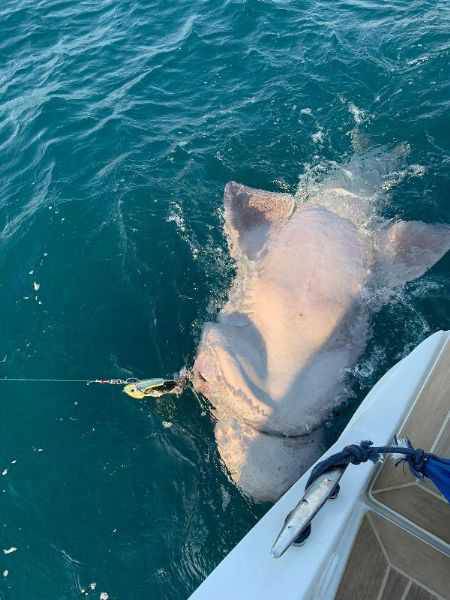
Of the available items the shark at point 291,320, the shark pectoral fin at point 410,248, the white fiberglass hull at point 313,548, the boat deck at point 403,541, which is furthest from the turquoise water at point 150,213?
the boat deck at point 403,541

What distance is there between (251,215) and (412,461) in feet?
21.4

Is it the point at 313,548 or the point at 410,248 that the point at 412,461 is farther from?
the point at 410,248

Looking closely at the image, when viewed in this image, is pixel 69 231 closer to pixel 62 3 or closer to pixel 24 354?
pixel 24 354

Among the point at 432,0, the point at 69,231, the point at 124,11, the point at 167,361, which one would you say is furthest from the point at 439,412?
the point at 124,11

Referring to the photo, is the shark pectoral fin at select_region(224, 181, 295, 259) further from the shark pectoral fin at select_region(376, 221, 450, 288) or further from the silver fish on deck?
the silver fish on deck

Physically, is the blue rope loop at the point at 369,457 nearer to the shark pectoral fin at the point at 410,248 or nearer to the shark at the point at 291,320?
the shark at the point at 291,320

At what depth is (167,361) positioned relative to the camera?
8656mm

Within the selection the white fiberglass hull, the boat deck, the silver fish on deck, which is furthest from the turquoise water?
the silver fish on deck

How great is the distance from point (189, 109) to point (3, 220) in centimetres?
575

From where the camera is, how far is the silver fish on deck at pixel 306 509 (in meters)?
4.50

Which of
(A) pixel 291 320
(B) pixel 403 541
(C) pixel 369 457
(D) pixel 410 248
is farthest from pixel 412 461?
(D) pixel 410 248

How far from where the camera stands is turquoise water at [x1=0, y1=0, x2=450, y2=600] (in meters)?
7.22

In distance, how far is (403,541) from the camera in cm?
463

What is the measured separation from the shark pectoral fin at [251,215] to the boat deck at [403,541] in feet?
16.6
